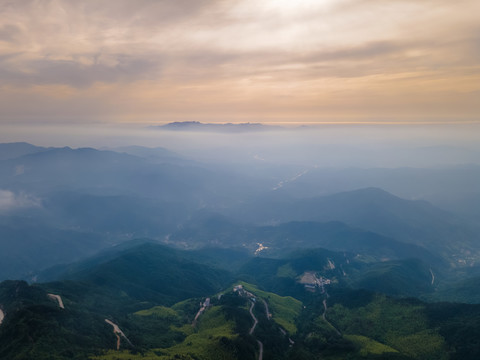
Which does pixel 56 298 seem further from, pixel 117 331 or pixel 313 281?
pixel 313 281

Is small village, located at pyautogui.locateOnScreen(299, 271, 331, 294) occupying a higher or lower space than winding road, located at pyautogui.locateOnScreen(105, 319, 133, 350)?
lower

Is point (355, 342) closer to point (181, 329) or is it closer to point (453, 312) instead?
point (453, 312)

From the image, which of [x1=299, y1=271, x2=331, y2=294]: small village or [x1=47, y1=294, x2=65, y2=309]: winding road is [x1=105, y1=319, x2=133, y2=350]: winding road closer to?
[x1=47, y1=294, x2=65, y2=309]: winding road

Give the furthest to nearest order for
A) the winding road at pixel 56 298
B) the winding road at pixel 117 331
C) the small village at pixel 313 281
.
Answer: the small village at pixel 313 281 < the winding road at pixel 56 298 < the winding road at pixel 117 331

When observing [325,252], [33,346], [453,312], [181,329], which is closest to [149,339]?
[181,329]

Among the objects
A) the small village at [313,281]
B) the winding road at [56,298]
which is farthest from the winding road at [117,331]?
the small village at [313,281]

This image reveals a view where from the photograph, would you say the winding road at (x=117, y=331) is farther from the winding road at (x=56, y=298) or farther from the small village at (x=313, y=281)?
the small village at (x=313, y=281)

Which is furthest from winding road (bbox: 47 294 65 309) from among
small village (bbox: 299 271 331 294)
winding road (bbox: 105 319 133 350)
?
small village (bbox: 299 271 331 294)

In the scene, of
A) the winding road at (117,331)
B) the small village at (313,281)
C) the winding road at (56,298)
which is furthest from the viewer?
the small village at (313,281)

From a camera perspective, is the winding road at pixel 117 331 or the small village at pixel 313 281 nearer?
the winding road at pixel 117 331

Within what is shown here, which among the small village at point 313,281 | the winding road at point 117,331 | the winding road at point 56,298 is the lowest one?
the small village at point 313,281

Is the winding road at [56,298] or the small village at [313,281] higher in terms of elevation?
the winding road at [56,298]
